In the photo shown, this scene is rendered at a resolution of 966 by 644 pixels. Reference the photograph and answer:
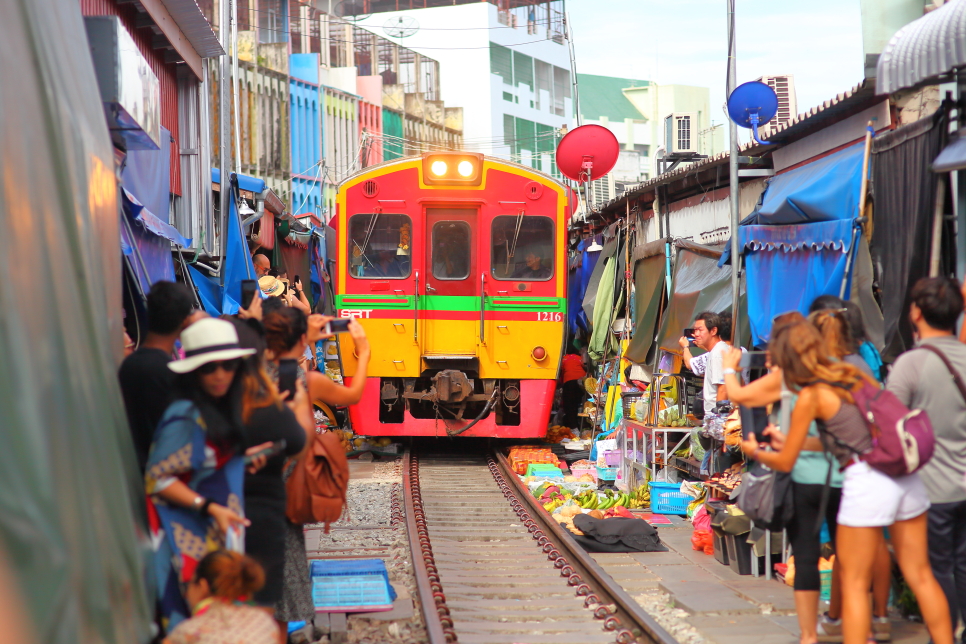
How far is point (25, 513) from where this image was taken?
247 centimetres

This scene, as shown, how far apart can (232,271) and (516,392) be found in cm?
349

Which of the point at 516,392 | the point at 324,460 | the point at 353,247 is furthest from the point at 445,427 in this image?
the point at 324,460

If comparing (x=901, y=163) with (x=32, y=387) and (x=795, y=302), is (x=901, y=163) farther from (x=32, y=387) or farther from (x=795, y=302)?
(x=32, y=387)

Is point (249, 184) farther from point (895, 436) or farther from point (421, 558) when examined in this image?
point (895, 436)

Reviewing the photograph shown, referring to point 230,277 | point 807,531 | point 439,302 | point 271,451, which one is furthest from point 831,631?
point 439,302

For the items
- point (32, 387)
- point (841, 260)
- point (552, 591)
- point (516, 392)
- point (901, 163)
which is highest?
point (901, 163)

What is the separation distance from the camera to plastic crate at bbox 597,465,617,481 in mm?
10195

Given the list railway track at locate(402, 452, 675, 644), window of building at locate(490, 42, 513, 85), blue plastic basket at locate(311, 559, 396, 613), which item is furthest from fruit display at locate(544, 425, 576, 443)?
window of building at locate(490, 42, 513, 85)

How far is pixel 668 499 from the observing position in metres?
8.86

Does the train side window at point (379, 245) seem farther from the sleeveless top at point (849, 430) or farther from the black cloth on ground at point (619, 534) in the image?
the sleeveless top at point (849, 430)

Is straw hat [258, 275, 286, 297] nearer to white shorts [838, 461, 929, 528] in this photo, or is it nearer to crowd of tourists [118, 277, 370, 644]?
crowd of tourists [118, 277, 370, 644]

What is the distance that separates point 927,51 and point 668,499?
468cm

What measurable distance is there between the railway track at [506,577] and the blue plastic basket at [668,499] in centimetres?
103

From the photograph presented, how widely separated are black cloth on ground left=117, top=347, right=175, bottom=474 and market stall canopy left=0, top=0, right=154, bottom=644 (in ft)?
0.33
